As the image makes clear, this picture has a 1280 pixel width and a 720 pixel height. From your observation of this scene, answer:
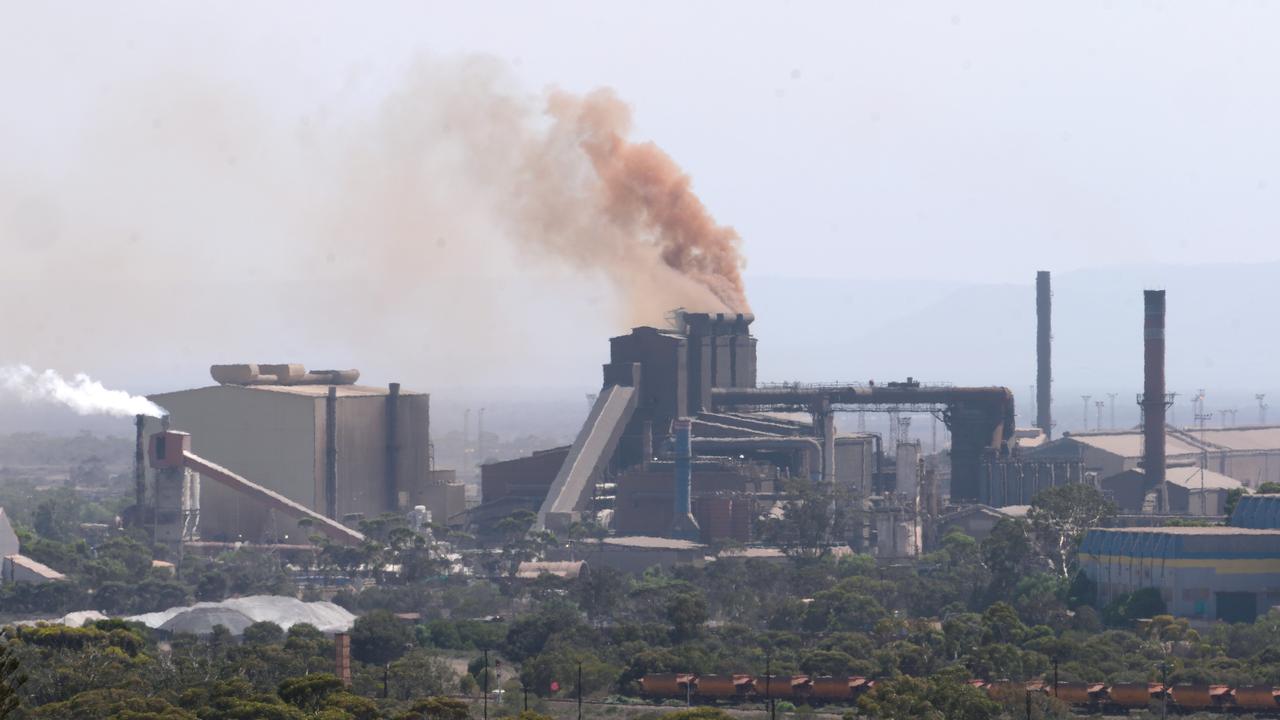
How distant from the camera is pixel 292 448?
190m

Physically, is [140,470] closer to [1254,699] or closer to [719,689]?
[719,689]

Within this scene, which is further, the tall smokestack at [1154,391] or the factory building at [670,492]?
the tall smokestack at [1154,391]

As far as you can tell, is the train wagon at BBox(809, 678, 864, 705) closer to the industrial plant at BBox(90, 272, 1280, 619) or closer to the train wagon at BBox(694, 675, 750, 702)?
the train wagon at BBox(694, 675, 750, 702)

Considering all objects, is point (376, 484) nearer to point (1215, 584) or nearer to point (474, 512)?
point (474, 512)

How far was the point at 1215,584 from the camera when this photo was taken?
13050cm

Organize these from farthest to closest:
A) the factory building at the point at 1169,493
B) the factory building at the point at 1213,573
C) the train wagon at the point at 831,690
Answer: the factory building at the point at 1169,493, the factory building at the point at 1213,573, the train wagon at the point at 831,690

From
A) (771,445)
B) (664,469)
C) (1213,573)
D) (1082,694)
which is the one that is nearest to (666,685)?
(1082,694)

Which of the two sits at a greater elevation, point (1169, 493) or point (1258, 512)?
point (1169, 493)

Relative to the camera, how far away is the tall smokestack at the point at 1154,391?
180m

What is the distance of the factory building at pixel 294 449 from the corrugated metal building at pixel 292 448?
0.08m

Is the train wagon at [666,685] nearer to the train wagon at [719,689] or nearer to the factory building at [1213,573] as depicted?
the train wagon at [719,689]

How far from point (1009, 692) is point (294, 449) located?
4112 inches

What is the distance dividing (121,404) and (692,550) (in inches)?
1893

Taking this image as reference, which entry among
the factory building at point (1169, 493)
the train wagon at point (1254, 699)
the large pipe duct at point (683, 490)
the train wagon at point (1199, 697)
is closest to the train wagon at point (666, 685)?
the train wagon at point (1199, 697)
